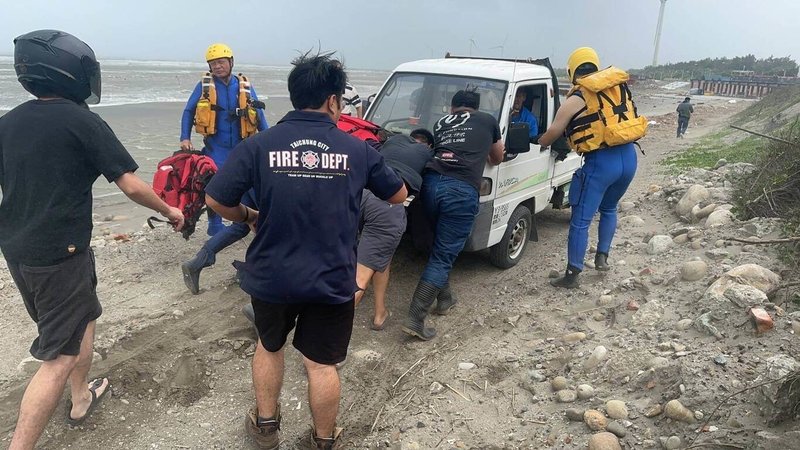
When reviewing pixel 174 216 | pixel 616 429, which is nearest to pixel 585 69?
pixel 616 429

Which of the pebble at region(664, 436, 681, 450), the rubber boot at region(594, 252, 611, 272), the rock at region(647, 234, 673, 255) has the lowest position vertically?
the pebble at region(664, 436, 681, 450)

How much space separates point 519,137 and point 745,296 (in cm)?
204

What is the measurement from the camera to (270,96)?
29297 millimetres

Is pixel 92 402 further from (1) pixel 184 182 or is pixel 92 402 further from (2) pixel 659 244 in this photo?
(2) pixel 659 244

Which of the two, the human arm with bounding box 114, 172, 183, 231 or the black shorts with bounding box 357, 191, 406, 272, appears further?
the black shorts with bounding box 357, 191, 406, 272

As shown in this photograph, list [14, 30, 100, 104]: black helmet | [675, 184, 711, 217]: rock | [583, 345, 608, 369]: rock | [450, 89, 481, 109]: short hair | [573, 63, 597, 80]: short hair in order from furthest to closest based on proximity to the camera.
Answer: [675, 184, 711, 217]: rock < [573, 63, 597, 80]: short hair < [450, 89, 481, 109]: short hair < [583, 345, 608, 369]: rock < [14, 30, 100, 104]: black helmet

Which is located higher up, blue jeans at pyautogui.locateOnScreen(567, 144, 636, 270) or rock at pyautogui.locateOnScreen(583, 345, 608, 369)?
blue jeans at pyautogui.locateOnScreen(567, 144, 636, 270)

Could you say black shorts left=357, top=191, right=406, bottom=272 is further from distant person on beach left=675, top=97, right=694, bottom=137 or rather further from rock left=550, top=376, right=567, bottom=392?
distant person on beach left=675, top=97, right=694, bottom=137

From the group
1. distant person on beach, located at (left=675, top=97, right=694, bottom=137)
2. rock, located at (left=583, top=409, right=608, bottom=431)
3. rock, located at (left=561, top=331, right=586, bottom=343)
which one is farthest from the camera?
distant person on beach, located at (left=675, top=97, right=694, bottom=137)

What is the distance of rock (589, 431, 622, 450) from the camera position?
2699 millimetres

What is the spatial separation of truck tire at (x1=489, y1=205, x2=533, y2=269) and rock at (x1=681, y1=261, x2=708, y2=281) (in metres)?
1.55

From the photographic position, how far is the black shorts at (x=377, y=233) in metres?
3.96

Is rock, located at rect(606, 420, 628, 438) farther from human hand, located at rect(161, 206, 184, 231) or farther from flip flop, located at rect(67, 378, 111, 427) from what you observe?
flip flop, located at rect(67, 378, 111, 427)

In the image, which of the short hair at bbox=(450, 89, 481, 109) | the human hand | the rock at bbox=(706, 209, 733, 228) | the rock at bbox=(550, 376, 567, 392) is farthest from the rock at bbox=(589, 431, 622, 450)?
the rock at bbox=(706, 209, 733, 228)
